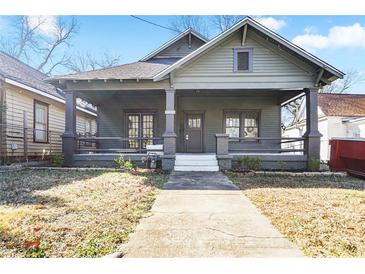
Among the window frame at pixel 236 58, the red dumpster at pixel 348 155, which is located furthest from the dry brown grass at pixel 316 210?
the window frame at pixel 236 58

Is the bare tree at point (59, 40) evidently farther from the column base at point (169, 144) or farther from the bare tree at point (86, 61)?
the column base at point (169, 144)

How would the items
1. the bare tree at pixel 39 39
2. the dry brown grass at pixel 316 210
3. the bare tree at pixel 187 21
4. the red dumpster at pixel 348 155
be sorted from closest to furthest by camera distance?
the dry brown grass at pixel 316 210 → the bare tree at pixel 187 21 → the bare tree at pixel 39 39 → the red dumpster at pixel 348 155

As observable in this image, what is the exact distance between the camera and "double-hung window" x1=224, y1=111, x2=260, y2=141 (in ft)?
42.4

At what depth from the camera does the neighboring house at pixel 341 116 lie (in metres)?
16.8

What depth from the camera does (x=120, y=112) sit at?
12977 millimetres

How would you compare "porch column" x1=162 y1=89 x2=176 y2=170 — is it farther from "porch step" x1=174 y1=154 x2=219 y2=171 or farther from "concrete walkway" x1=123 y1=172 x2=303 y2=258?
"concrete walkway" x1=123 y1=172 x2=303 y2=258

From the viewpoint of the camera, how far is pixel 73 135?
10227 millimetres

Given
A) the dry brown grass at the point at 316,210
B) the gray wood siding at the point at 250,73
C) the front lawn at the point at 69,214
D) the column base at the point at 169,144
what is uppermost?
the gray wood siding at the point at 250,73

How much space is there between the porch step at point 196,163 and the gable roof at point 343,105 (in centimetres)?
1189

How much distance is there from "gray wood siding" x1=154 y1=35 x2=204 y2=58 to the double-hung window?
327 cm

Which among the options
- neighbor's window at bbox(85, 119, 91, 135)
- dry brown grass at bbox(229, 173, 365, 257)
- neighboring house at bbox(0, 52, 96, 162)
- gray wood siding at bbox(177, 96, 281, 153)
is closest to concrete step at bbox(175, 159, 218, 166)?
dry brown grass at bbox(229, 173, 365, 257)

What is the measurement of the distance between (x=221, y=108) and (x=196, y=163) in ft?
13.5
